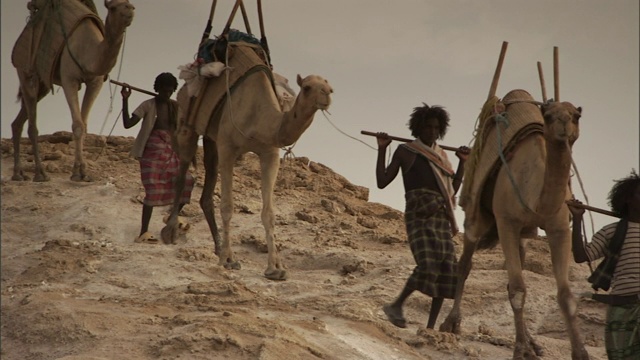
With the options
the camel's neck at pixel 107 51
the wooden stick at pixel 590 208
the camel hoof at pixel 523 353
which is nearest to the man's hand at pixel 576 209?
the wooden stick at pixel 590 208

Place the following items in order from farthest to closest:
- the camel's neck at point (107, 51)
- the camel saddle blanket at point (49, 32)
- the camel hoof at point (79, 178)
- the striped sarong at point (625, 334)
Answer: the camel hoof at point (79, 178) < the camel saddle blanket at point (49, 32) < the camel's neck at point (107, 51) < the striped sarong at point (625, 334)

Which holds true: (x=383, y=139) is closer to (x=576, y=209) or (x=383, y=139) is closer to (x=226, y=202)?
(x=576, y=209)

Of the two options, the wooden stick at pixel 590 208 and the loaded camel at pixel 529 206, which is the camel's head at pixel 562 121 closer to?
the loaded camel at pixel 529 206

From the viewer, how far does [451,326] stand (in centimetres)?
959

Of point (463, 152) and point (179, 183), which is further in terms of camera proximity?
point (179, 183)

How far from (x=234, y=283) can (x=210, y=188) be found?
2897 millimetres

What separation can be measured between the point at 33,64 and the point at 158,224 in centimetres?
271

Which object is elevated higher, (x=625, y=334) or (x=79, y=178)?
(x=79, y=178)

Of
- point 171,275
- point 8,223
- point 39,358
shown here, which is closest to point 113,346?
point 39,358

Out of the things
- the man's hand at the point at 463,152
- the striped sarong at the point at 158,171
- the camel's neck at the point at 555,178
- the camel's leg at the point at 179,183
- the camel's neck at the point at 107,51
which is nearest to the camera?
the camel's neck at the point at 555,178

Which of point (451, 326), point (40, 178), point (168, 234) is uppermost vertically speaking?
point (40, 178)

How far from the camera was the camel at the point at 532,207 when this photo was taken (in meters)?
8.17

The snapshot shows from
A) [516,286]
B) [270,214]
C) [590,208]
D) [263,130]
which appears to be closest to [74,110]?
[263,130]

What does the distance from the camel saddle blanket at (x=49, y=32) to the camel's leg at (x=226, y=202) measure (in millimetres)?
3721
